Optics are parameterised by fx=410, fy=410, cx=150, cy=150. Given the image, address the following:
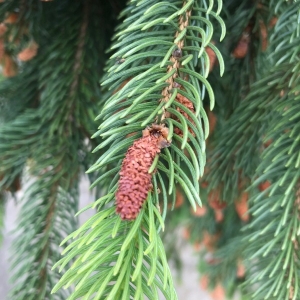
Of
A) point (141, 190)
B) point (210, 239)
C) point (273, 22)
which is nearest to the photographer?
point (141, 190)

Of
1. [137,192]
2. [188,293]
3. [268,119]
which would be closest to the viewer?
[137,192]

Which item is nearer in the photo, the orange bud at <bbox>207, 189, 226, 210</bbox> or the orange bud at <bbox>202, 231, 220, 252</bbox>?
the orange bud at <bbox>207, 189, 226, 210</bbox>

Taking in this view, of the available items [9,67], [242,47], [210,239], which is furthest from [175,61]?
[210,239]

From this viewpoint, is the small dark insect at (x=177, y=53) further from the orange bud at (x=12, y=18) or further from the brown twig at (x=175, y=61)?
the orange bud at (x=12, y=18)

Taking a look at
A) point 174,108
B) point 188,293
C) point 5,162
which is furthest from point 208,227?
point 188,293

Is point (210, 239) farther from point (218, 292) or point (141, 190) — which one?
point (141, 190)

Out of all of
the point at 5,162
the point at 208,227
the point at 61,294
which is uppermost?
the point at 5,162

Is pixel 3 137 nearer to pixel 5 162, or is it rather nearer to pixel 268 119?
pixel 5 162

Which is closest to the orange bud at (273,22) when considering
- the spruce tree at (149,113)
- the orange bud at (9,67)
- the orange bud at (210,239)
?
the spruce tree at (149,113)

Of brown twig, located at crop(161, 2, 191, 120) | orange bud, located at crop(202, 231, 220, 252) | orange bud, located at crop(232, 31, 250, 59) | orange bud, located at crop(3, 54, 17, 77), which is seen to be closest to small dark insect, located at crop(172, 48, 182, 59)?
brown twig, located at crop(161, 2, 191, 120)

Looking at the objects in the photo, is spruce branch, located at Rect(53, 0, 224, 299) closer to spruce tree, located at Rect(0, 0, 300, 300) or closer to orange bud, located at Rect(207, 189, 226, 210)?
spruce tree, located at Rect(0, 0, 300, 300)

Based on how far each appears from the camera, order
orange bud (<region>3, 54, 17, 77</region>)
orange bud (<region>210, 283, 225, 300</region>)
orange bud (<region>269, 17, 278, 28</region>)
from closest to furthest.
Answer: orange bud (<region>269, 17, 278, 28</region>) → orange bud (<region>3, 54, 17, 77</region>) → orange bud (<region>210, 283, 225, 300</region>)
